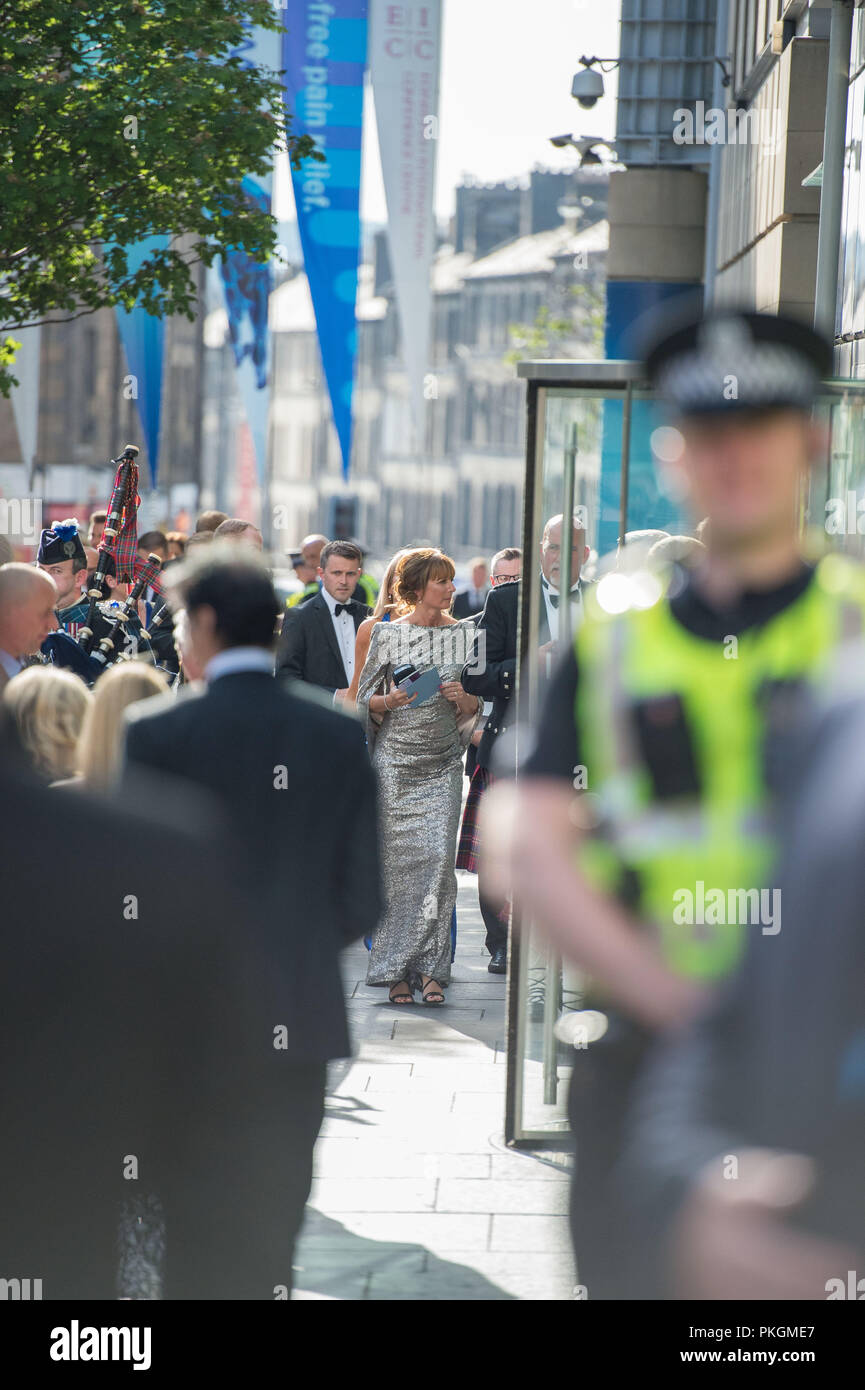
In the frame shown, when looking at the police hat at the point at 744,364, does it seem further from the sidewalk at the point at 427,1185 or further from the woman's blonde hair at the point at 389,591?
the woman's blonde hair at the point at 389,591

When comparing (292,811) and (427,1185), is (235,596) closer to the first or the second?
(292,811)

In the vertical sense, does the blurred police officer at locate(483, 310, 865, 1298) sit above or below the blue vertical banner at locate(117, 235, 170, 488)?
below

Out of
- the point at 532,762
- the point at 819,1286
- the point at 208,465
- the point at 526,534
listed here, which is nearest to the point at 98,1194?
the point at 532,762

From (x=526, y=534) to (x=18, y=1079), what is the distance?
10.4 ft

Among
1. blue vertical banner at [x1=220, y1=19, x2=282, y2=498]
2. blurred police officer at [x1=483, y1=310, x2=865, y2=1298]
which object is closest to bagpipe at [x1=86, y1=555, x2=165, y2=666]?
blurred police officer at [x1=483, y1=310, x2=865, y2=1298]

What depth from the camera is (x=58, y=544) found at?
843cm

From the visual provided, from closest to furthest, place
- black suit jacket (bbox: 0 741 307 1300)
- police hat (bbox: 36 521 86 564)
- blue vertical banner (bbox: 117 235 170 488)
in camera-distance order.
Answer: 1. black suit jacket (bbox: 0 741 307 1300)
2. police hat (bbox: 36 521 86 564)
3. blue vertical banner (bbox: 117 235 170 488)

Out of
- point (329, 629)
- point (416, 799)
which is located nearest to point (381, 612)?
point (416, 799)

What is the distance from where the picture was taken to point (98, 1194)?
129 inches

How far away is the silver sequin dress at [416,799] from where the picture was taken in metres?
8.65

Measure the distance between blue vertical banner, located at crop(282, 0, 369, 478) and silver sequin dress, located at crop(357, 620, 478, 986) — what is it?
7724mm

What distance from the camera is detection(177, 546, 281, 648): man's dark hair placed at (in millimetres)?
3846

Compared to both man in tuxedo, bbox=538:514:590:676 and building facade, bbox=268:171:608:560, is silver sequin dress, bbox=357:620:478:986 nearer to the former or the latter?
man in tuxedo, bbox=538:514:590:676
